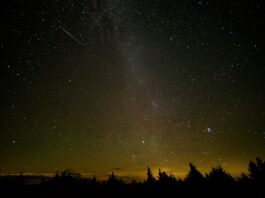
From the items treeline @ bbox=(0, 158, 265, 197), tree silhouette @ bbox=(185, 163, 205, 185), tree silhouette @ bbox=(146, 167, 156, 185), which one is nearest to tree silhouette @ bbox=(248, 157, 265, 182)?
treeline @ bbox=(0, 158, 265, 197)

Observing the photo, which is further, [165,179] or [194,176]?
[165,179]

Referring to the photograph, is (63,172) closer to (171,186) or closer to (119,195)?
(119,195)

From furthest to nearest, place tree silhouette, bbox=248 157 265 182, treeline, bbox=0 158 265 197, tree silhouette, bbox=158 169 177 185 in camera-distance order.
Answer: tree silhouette, bbox=158 169 177 185, tree silhouette, bbox=248 157 265 182, treeline, bbox=0 158 265 197

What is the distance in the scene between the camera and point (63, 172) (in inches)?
2032

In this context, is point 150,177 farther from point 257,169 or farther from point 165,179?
point 257,169

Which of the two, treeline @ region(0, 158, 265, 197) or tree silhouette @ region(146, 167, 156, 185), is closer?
treeline @ region(0, 158, 265, 197)

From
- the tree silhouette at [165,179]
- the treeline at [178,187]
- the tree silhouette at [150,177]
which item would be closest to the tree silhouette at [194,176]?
the treeline at [178,187]

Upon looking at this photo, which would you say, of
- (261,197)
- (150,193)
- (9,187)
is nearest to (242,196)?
(261,197)

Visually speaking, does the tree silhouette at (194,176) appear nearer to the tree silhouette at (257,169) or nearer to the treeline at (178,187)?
the treeline at (178,187)

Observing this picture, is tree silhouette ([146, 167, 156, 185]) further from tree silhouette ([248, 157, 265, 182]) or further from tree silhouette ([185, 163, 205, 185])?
tree silhouette ([248, 157, 265, 182])

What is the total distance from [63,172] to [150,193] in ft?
84.6

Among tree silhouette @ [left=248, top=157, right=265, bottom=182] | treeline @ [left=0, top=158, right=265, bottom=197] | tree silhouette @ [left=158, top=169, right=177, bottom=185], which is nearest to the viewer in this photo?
treeline @ [left=0, top=158, right=265, bottom=197]

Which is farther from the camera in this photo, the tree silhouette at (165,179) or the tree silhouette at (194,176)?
the tree silhouette at (165,179)

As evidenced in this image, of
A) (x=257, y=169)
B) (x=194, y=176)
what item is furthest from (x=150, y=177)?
(x=257, y=169)
